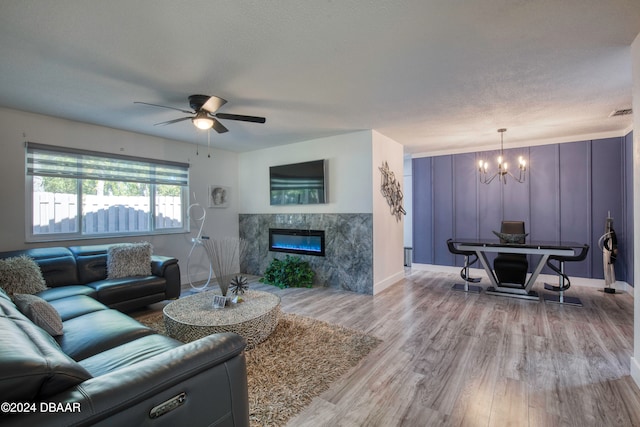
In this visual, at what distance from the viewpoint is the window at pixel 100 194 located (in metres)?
3.65

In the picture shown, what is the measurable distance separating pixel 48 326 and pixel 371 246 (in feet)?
11.8

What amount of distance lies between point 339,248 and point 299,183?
135 cm

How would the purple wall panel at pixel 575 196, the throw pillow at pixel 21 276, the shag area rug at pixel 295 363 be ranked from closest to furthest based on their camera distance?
the shag area rug at pixel 295 363 < the throw pillow at pixel 21 276 < the purple wall panel at pixel 575 196

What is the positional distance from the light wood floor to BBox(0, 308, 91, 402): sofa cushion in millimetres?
1257

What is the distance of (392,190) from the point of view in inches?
197

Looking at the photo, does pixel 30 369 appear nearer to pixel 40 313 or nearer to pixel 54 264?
pixel 40 313

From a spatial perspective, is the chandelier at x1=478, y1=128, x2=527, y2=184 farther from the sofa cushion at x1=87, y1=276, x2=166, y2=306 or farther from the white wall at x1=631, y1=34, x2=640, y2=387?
the sofa cushion at x1=87, y1=276, x2=166, y2=306

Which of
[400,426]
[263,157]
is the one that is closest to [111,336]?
[400,426]

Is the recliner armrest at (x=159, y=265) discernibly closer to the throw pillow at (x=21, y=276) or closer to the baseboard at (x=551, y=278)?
the throw pillow at (x=21, y=276)

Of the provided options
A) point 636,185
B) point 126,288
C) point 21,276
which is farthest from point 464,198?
point 21,276

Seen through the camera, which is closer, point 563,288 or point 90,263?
point 90,263

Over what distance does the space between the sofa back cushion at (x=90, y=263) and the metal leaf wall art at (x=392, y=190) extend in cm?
397

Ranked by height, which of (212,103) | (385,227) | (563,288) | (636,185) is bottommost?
(563,288)

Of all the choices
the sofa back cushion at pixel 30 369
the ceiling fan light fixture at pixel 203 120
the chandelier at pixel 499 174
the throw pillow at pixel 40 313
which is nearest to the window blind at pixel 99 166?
the ceiling fan light fixture at pixel 203 120
